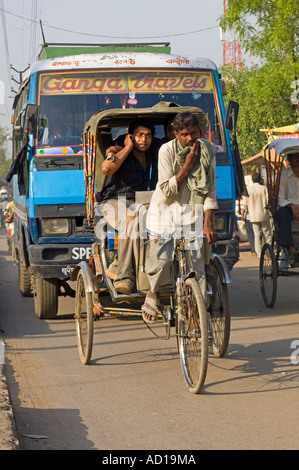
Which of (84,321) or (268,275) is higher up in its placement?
(84,321)

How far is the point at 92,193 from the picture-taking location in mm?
8555

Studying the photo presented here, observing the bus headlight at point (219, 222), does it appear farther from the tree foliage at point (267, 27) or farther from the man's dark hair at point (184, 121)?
the tree foliage at point (267, 27)

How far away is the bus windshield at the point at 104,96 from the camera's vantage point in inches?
400

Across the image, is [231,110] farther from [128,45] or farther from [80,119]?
[128,45]

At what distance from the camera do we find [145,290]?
7.27 meters

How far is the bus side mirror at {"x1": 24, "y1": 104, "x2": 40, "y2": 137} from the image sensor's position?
970cm

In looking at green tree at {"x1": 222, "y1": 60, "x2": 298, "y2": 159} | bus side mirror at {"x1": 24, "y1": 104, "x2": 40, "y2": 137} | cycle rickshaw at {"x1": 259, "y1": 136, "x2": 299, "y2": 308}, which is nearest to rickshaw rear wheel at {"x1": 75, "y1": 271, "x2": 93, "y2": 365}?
bus side mirror at {"x1": 24, "y1": 104, "x2": 40, "y2": 137}

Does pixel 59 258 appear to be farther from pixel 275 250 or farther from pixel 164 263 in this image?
pixel 164 263

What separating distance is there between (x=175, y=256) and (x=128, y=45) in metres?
6.47

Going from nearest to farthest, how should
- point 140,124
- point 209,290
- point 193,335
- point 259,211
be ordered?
point 193,335 < point 209,290 < point 140,124 < point 259,211

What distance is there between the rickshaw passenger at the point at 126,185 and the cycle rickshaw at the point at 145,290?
0.29 ft

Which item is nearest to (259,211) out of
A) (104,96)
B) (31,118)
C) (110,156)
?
(104,96)

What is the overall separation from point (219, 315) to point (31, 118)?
3.75 metres
